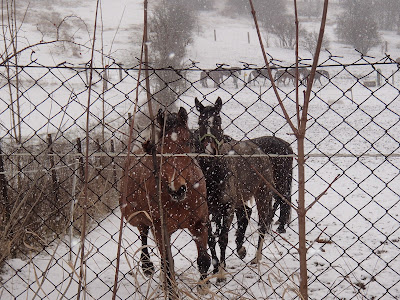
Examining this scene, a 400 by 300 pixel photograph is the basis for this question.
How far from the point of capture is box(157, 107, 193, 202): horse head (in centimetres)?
284

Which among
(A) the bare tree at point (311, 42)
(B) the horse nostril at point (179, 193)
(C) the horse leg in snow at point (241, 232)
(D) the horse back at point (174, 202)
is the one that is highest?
(B) the horse nostril at point (179, 193)

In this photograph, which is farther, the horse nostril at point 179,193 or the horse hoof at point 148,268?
the horse nostril at point 179,193

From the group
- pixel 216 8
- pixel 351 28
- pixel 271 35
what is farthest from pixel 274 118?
pixel 216 8

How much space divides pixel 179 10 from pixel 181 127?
93.8 ft

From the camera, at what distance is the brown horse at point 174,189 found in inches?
114

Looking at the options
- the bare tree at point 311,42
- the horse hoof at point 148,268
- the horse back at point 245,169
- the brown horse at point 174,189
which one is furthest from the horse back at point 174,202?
Answer: the bare tree at point 311,42

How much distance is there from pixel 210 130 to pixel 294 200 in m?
3.30

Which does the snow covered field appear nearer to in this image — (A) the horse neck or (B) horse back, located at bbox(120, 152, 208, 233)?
(B) horse back, located at bbox(120, 152, 208, 233)

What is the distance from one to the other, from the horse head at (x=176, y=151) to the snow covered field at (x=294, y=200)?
41cm

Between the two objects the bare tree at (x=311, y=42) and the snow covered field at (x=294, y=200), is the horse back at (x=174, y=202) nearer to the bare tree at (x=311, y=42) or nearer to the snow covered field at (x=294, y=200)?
the snow covered field at (x=294, y=200)

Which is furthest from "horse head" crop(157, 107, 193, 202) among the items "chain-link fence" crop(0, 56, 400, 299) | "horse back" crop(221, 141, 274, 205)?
"horse back" crop(221, 141, 274, 205)

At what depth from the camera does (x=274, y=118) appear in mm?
17641

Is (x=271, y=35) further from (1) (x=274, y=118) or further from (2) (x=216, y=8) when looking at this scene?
(1) (x=274, y=118)

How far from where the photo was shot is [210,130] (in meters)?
3.83
